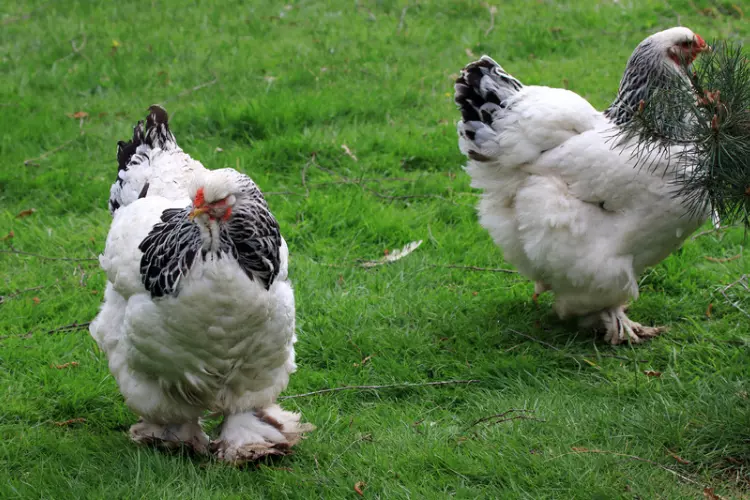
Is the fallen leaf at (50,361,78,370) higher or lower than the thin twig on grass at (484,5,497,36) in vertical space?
lower

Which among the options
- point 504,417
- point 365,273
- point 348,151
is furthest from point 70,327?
point 348,151

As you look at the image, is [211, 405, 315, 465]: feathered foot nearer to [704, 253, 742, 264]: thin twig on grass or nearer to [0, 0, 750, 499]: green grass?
[0, 0, 750, 499]: green grass

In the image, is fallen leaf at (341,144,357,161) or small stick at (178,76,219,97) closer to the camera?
fallen leaf at (341,144,357,161)

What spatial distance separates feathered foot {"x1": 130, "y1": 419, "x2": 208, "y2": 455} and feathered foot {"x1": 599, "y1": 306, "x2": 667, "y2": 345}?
231 cm

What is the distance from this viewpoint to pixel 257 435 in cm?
363

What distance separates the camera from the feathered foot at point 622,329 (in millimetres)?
4578

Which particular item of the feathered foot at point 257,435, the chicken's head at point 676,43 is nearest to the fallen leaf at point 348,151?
the chicken's head at point 676,43

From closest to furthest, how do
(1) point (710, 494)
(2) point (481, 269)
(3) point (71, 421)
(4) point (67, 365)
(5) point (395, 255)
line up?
(1) point (710, 494) < (3) point (71, 421) < (4) point (67, 365) < (2) point (481, 269) < (5) point (395, 255)

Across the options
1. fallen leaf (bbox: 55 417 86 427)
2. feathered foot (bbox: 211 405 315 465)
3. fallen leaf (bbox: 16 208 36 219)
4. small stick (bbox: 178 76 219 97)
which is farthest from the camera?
small stick (bbox: 178 76 219 97)

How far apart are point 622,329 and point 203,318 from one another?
8.16 ft

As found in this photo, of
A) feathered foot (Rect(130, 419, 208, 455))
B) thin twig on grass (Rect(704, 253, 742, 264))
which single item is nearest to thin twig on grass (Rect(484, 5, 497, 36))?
thin twig on grass (Rect(704, 253, 742, 264))

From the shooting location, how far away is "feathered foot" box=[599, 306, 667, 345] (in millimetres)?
4578

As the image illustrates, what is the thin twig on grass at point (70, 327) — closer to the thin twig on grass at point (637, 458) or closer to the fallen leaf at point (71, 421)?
the fallen leaf at point (71, 421)

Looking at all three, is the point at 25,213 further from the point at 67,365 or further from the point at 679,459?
the point at 679,459
